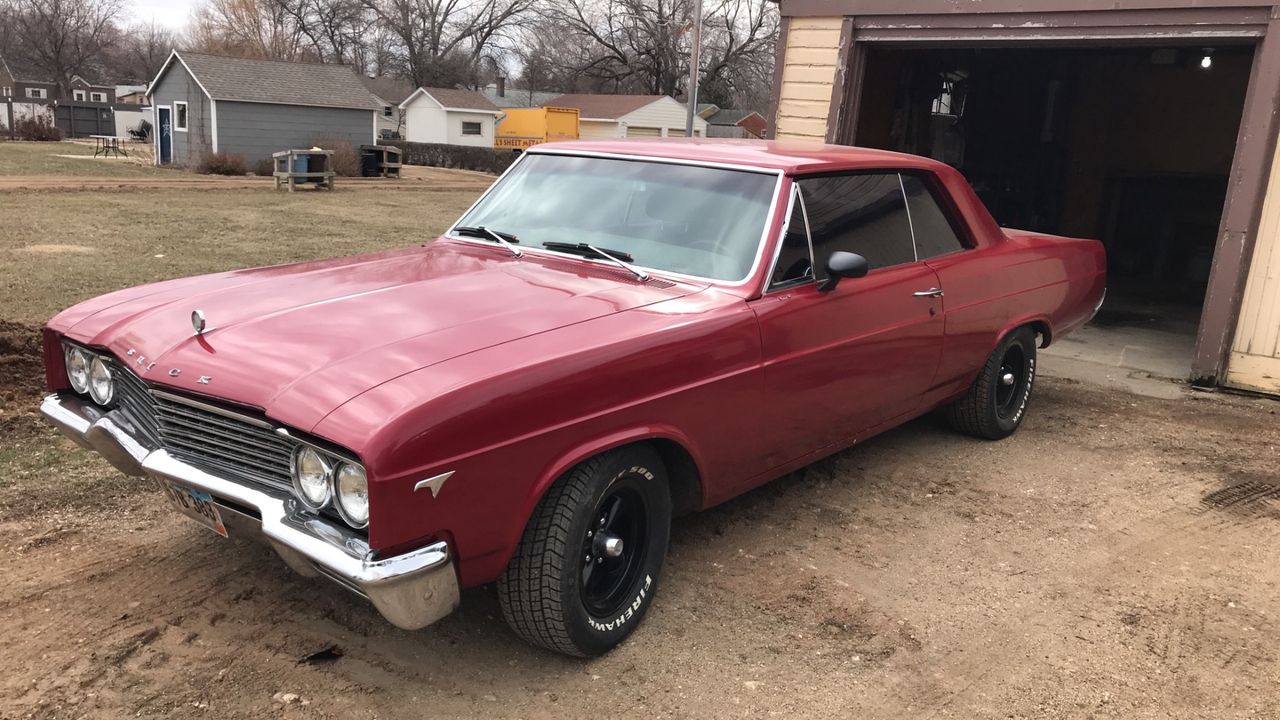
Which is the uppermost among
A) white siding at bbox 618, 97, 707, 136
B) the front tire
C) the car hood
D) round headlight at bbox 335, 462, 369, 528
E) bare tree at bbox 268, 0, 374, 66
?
bare tree at bbox 268, 0, 374, 66

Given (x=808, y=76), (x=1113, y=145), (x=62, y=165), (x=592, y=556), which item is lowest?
(x=62, y=165)

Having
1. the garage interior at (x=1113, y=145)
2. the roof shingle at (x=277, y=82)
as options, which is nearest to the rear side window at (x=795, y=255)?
the garage interior at (x=1113, y=145)

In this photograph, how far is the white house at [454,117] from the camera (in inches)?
1948

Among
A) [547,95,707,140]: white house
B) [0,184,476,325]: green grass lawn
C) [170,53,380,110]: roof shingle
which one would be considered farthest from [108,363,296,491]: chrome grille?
[547,95,707,140]: white house

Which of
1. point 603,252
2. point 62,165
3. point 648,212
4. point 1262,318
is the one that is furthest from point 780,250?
point 62,165

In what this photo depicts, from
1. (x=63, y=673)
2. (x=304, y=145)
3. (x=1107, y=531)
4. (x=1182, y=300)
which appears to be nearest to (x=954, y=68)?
(x=1182, y=300)

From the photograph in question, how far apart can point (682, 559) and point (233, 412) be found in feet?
6.13

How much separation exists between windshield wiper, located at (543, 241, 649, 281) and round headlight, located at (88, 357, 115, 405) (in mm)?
1669

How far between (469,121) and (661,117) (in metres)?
10.1

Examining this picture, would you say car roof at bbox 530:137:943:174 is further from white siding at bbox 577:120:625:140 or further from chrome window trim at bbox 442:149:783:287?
white siding at bbox 577:120:625:140

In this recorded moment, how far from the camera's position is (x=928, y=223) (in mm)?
4773

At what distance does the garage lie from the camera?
22.7ft

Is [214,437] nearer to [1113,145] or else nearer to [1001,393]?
[1001,393]

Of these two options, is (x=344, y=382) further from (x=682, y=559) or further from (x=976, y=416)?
(x=976, y=416)
